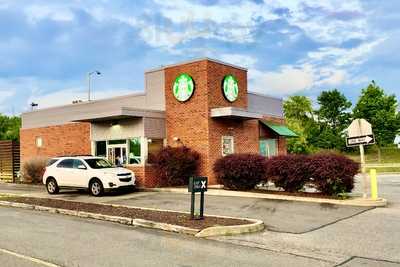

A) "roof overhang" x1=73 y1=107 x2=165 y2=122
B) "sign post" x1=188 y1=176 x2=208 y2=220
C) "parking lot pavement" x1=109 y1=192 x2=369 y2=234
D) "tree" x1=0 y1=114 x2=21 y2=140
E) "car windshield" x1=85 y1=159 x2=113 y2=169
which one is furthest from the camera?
"tree" x1=0 y1=114 x2=21 y2=140

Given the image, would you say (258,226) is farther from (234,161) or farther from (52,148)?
(52,148)

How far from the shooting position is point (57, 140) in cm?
2908

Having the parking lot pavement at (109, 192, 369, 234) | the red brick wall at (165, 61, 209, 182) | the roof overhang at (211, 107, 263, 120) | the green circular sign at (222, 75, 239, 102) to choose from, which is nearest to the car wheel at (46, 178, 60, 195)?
the parking lot pavement at (109, 192, 369, 234)

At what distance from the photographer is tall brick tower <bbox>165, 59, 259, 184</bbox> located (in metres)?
22.8

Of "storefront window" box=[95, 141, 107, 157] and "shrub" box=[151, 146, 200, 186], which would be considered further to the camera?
"storefront window" box=[95, 141, 107, 157]

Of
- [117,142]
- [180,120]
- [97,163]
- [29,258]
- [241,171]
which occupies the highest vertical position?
[180,120]

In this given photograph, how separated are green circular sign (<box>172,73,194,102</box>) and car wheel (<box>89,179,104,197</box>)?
21.1 feet

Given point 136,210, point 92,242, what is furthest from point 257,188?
point 92,242

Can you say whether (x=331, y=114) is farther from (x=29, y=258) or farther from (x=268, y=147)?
(x=29, y=258)

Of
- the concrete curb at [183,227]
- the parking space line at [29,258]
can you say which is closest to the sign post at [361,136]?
the concrete curb at [183,227]

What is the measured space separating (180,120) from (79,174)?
6.03 metres

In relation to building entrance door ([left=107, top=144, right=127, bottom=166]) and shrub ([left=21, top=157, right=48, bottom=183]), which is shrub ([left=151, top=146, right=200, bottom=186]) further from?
shrub ([left=21, top=157, right=48, bottom=183])

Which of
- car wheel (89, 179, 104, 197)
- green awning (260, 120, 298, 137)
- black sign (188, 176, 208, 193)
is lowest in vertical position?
car wheel (89, 179, 104, 197)

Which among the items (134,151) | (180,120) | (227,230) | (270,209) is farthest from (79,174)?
(227,230)
